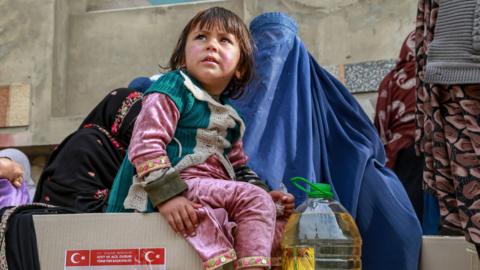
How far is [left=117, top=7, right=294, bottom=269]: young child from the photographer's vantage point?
6.42 feet

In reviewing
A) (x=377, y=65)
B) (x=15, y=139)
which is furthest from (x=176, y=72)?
(x=15, y=139)

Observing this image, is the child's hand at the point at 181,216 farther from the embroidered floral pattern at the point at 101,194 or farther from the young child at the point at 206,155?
the embroidered floral pattern at the point at 101,194

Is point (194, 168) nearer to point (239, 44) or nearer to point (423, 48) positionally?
point (239, 44)

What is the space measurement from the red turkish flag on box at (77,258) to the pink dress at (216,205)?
28cm

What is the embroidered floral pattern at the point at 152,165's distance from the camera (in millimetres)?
2002

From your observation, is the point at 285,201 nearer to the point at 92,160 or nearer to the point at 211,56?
the point at 211,56

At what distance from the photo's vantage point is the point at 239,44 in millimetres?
2453

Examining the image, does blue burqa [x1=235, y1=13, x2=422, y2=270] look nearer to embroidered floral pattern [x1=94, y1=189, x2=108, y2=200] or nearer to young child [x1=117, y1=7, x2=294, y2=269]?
young child [x1=117, y1=7, x2=294, y2=269]

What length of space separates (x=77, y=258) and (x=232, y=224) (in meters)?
0.44

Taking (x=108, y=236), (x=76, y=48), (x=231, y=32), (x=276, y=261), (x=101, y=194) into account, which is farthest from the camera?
(x=76, y=48)

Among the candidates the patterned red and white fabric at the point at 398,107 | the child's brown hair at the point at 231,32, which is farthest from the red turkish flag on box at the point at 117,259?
the patterned red and white fabric at the point at 398,107

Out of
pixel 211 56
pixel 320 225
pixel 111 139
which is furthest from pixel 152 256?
pixel 111 139

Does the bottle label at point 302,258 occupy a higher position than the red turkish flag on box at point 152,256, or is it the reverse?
the bottle label at point 302,258

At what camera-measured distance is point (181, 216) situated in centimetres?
196
